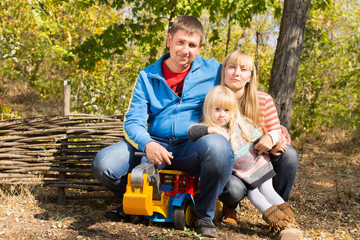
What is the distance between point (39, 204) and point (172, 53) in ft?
5.54

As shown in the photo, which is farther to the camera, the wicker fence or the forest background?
the forest background

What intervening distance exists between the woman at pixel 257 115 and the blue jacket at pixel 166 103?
181 mm

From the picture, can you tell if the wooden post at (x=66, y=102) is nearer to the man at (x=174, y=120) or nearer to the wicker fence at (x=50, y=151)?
the wicker fence at (x=50, y=151)

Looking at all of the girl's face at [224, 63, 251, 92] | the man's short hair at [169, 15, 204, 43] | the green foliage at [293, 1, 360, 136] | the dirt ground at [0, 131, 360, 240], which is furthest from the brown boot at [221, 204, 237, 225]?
the green foliage at [293, 1, 360, 136]

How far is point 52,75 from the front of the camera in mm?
12141

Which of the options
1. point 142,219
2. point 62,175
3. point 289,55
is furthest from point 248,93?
point 62,175

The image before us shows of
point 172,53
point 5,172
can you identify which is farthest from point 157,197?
point 5,172

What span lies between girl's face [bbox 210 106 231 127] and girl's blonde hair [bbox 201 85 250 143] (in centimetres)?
2

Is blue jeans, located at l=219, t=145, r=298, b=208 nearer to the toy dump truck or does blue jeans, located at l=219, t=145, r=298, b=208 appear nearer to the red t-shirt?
the toy dump truck

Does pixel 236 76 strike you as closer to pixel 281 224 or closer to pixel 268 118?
pixel 268 118

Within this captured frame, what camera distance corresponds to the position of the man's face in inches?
107

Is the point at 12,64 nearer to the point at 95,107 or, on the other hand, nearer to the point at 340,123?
the point at 95,107

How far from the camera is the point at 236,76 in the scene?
107 inches

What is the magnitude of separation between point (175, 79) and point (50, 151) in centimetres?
133
